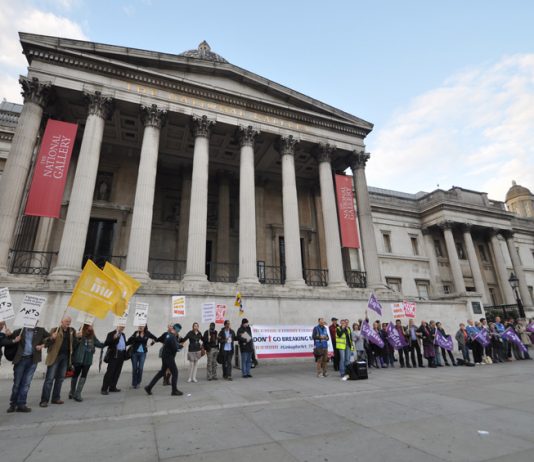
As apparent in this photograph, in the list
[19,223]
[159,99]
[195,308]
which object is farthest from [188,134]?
[195,308]

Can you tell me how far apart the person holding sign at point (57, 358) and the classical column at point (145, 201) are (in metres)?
7.04

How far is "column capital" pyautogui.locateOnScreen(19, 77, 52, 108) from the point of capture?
591 inches

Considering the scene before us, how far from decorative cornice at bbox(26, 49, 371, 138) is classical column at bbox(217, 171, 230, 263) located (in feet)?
19.6

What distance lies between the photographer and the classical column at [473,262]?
109ft

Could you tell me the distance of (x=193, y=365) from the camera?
31.4ft

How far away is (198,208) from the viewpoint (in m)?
16.4

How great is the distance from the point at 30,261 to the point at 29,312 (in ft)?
35.5

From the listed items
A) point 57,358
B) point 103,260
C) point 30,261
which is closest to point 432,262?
point 103,260

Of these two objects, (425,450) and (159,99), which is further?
(159,99)

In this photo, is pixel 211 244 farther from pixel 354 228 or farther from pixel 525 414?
pixel 525 414

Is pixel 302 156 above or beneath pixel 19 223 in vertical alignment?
above

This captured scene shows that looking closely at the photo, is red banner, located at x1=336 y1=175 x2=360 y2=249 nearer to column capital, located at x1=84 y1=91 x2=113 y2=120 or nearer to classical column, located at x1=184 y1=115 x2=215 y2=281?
classical column, located at x1=184 y1=115 x2=215 y2=281

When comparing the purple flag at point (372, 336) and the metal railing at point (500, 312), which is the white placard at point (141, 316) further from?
the metal railing at point (500, 312)

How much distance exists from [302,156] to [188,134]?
8.47 m
